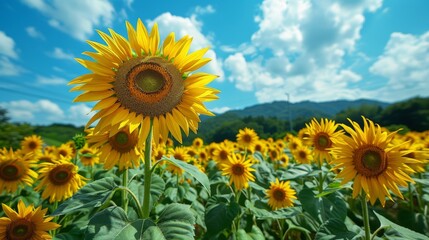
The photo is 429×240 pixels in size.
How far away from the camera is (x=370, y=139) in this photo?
290cm

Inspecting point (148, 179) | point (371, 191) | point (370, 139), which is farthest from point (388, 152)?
point (148, 179)

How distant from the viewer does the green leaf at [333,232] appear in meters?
2.57

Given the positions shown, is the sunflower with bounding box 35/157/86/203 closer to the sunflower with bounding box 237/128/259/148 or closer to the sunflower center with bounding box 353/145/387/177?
the sunflower center with bounding box 353/145/387/177

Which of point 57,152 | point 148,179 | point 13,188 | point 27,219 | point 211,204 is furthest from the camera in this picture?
point 57,152

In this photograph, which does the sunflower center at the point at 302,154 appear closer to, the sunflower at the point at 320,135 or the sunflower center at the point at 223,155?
the sunflower center at the point at 223,155

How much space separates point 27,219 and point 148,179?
74.8 inches

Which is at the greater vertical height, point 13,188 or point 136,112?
point 136,112

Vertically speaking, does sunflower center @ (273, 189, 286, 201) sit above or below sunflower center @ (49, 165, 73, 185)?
below

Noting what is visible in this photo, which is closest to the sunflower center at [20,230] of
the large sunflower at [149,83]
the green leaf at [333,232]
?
the large sunflower at [149,83]

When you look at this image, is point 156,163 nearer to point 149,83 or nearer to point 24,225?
point 149,83

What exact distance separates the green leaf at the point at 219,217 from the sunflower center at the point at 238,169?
1160 mm

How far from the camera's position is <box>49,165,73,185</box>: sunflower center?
4.01m

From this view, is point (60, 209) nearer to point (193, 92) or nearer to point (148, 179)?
point (148, 179)

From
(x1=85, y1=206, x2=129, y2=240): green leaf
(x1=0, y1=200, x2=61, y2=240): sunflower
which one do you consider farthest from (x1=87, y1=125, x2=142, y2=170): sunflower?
(x1=85, y1=206, x2=129, y2=240): green leaf
